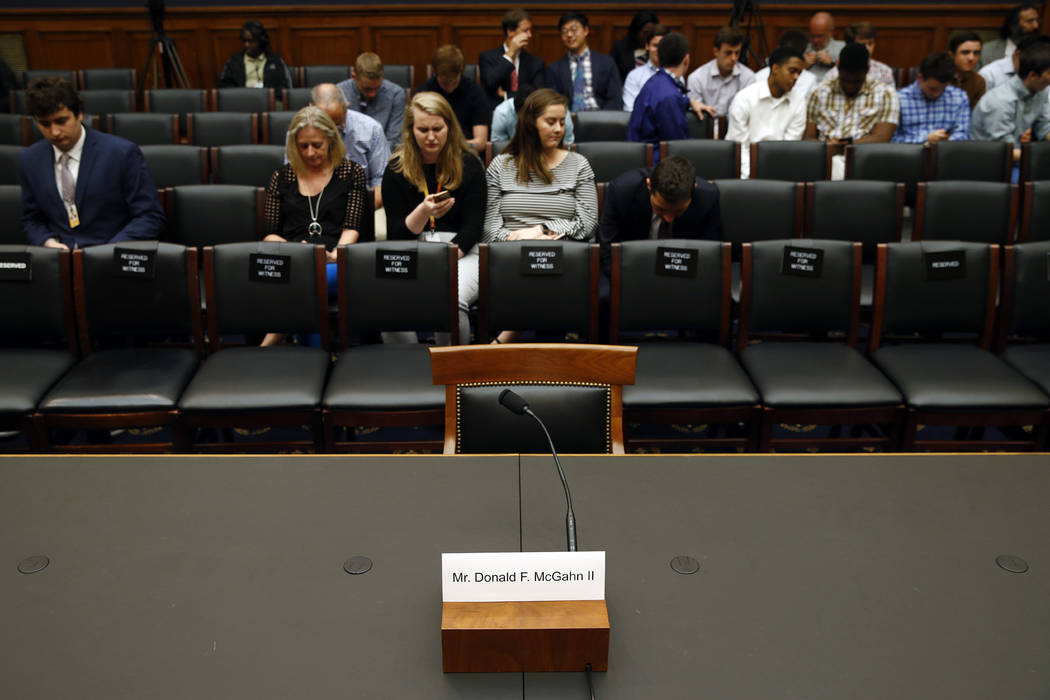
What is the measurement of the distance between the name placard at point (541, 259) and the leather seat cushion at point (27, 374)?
153 centimetres

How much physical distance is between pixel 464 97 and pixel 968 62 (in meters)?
3.28

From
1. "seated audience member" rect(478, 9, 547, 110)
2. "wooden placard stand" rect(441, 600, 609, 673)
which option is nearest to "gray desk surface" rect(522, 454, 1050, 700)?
"wooden placard stand" rect(441, 600, 609, 673)

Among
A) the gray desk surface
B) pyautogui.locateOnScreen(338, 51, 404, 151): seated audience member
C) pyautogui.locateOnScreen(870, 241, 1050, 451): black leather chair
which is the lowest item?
the gray desk surface

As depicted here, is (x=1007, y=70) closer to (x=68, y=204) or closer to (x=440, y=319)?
(x=440, y=319)

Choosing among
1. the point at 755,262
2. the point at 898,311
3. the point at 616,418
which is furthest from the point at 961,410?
the point at 616,418

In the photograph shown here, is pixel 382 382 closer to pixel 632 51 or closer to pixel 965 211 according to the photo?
pixel 965 211

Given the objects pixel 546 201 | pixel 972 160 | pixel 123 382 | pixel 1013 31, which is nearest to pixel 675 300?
pixel 546 201

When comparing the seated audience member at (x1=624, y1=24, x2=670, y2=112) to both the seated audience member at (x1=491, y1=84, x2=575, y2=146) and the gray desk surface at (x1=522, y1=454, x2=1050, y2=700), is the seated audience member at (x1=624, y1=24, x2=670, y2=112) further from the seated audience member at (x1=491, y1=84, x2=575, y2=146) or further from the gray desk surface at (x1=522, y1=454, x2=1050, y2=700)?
the gray desk surface at (x1=522, y1=454, x2=1050, y2=700)

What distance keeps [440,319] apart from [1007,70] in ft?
16.2

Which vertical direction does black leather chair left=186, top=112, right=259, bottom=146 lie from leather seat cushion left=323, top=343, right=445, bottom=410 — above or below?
above

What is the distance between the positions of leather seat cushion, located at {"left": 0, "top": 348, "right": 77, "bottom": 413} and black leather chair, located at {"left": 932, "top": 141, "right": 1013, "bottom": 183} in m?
3.89

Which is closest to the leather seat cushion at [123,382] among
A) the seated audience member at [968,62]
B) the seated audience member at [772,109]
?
the seated audience member at [772,109]

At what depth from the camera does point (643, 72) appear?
18.2 feet

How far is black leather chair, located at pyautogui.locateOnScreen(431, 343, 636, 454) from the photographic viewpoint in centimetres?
182
